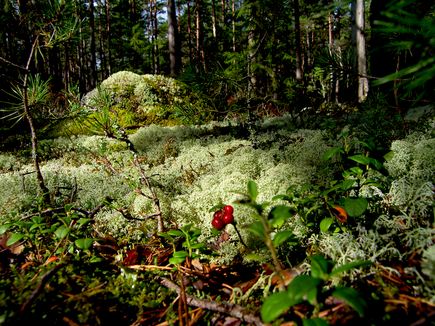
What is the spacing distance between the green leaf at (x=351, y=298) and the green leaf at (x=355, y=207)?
1.63 feet

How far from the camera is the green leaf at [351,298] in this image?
0.73 m

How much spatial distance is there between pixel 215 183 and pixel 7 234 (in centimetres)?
178

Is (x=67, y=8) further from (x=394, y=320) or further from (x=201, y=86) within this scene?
(x=394, y=320)

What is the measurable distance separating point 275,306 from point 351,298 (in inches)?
10.1

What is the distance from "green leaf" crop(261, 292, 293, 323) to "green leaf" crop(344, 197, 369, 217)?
64 centimetres

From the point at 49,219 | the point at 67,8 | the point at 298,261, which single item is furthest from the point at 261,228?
the point at 67,8

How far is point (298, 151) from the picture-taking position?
112 inches

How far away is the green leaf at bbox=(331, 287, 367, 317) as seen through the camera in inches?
28.9

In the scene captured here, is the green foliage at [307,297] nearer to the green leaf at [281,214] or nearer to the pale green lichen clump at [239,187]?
the green leaf at [281,214]

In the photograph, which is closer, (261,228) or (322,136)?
(261,228)

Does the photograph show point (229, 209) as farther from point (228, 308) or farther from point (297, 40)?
point (297, 40)

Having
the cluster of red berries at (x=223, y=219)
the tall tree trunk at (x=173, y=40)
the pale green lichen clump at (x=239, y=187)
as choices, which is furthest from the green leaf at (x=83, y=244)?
the tall tree trunk at (x=173, y=40)

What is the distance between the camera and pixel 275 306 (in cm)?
79

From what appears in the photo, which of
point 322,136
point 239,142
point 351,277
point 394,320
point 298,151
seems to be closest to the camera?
point 394,320
